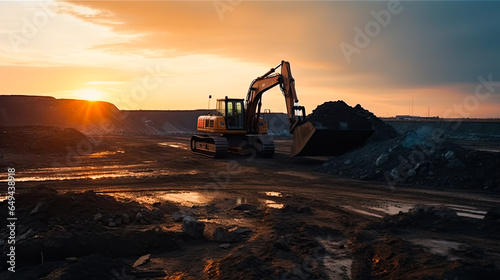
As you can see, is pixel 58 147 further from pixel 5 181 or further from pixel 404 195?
pixel 404 195

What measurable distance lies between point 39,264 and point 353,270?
14.8 feet

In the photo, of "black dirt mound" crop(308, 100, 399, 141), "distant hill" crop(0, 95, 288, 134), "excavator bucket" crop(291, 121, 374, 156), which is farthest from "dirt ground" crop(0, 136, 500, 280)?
"distant hill" crop(0, 95, 288, 134)

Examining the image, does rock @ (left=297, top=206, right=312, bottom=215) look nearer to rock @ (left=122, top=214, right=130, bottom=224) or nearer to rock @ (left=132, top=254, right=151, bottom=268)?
rock @ (left=122, top=214, right=130, bottom=224)

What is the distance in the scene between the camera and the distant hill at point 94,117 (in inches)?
2616

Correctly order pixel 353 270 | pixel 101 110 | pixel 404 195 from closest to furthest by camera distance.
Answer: pixel 353 270, pixel 404 195, pixel 101 110

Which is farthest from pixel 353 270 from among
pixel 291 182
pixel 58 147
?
pixel 58 147

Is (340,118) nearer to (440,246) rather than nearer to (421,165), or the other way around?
(421,165)

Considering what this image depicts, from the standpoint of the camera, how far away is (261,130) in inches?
824

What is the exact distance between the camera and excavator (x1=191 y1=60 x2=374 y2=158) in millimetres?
17016

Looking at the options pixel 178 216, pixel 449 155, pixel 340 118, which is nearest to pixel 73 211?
pixel 178 216

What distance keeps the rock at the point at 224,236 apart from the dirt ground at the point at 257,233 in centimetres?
2

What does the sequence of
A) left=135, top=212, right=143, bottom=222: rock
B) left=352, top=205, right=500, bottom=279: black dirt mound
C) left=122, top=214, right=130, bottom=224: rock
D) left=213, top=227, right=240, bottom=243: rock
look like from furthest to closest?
left=135, top=212, right=143, bottom=222: rock → left=122, top=214, right=130, bottom=224: rock → left=213, top=227, right=240, bottom=243: rock → left=352, top=205, right=500, bottom=279: black dirt mound

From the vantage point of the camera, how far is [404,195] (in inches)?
441

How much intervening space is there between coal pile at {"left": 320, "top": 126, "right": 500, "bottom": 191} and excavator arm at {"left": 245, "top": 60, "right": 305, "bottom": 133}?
2.89 metres
